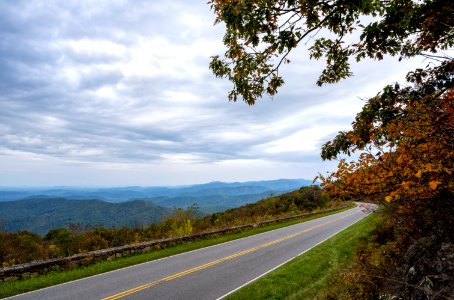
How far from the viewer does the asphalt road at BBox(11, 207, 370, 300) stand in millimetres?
9547

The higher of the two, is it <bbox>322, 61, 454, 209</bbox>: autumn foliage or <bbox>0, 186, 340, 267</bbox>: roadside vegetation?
<bbox>322, 61, 454, 209</bbox>: autumn foliage

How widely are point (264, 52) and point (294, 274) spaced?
8805mm

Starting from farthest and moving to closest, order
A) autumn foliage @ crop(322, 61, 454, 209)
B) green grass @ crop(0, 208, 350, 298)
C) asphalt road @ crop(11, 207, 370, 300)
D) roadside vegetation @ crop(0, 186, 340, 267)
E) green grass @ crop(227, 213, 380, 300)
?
roadside vegetation @ crop(0, 186, 340, 267), green grass @ crop(0, 208, 350, 298), asphalt road @ crop(11, 207, 370, 300), green grass @ crop(227, 213, 380, 300), autumn foliage @ crop(322, 61, 454, 209)

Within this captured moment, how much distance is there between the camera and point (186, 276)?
11453 millimetres

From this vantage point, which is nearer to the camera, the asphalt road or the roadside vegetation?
the asphalt road

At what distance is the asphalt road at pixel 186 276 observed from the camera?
31.3 ft

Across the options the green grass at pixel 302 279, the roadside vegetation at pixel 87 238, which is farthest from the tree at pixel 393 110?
the roadside vegetation at pixel 87 238

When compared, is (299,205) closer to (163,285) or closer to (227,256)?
(227,256)

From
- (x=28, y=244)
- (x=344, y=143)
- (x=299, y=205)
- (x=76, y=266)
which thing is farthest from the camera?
(x=299, y=205)

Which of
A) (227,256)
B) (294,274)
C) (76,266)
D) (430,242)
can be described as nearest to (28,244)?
(76,266)

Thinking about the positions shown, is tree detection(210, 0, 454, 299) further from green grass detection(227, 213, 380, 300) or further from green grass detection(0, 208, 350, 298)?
green grass detection(0, 208, 350, 298)

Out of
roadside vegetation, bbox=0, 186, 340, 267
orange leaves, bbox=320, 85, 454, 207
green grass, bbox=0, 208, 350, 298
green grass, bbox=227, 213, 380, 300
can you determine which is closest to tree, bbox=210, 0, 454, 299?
orange leaves, bbox=320, 85, 454, 207

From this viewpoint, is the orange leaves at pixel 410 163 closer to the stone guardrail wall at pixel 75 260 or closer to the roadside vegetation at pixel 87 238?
the stone guardrail wall at pixel 75 260

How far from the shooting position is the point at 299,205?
51562mm
